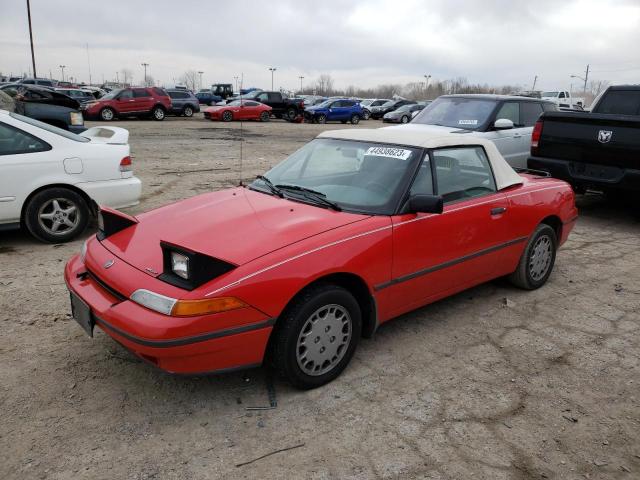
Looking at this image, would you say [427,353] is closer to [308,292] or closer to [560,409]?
[560,409]

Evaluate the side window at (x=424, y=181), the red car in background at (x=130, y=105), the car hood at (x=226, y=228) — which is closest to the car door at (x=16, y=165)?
the car hood at (x=226, y=228)

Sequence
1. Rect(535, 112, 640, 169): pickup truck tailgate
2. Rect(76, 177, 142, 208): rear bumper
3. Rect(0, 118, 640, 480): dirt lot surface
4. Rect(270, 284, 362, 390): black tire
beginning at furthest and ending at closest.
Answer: Rect(535, 112, 640, 169): pickup truck tailgate
Rect(76, 177, 142, 208): rear bumper
Rect(270, 284, 362, 390): black tire
Rect(0, 118, 640, 480): dirt lot surface

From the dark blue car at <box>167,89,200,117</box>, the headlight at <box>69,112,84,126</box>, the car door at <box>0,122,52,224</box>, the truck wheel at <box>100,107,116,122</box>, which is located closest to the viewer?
the car door at <box>0,122,52,224</box>

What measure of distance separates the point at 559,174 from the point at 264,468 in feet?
21.1

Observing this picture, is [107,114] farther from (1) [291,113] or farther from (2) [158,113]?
(1) [291,113]

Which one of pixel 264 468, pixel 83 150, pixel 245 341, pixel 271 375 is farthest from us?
pixel 83 150

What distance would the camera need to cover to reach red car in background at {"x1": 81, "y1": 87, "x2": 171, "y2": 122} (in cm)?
2334

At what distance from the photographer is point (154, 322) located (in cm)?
257

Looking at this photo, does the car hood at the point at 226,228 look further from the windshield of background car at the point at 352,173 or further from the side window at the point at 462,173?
the side window at the point at 462,173

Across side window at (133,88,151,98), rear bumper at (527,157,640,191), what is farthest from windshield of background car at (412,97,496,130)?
side window at (133,88,151,98)

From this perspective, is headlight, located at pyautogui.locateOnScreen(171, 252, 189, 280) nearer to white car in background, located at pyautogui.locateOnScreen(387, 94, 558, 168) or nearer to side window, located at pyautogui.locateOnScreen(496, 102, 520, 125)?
white car in background, located at pyautogui.locateOnScreen(387, 94, 558, 168)

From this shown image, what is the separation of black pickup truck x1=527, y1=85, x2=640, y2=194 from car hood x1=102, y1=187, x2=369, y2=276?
504cm

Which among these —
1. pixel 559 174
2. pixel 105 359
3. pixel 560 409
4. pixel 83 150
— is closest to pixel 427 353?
pixel 560 409

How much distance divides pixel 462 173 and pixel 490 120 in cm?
463
